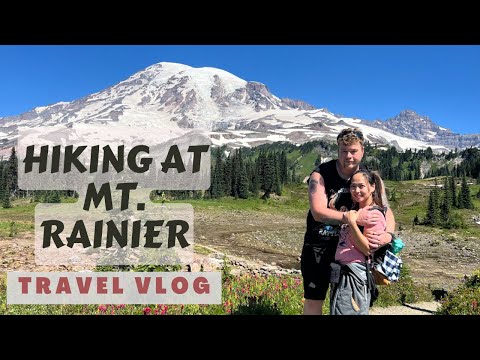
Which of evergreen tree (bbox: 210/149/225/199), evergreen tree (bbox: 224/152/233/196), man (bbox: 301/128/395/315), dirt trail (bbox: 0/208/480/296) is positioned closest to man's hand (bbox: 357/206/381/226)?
man (bbox: 301/128/395/315)

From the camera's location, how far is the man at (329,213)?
445 cm

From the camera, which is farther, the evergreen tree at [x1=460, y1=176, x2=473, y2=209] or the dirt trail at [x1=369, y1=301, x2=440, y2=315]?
the evergreen tree at [x1=460, y1=176, x2=473, y2=209]

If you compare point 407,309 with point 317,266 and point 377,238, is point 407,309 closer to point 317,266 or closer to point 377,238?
point 317,266

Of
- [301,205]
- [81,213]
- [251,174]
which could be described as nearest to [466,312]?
[81,213]

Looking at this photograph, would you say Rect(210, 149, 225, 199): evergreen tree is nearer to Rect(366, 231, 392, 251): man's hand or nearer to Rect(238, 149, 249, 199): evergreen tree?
Rect(238, 149, 249, 199): evergreen tree

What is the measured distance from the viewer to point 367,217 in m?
4.36

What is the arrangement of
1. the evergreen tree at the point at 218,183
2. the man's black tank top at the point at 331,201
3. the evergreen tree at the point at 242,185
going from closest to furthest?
the man's black tank top at the point at 331,201, the evergreen tree at the point at 218,183, the evergreen tree at the point at 242,185

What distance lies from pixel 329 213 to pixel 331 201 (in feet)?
1.03

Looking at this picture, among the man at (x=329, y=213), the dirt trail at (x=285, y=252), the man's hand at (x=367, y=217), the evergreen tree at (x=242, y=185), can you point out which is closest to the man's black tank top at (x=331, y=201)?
the man at (x=329, y=213)

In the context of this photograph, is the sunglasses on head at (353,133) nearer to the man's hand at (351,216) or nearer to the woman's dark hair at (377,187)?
the woman's dark hair at (377,187)

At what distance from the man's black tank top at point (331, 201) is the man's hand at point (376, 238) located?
16.6 inches

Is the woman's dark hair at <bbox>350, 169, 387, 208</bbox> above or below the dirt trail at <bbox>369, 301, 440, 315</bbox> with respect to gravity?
above

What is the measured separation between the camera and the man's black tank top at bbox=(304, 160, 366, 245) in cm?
474
